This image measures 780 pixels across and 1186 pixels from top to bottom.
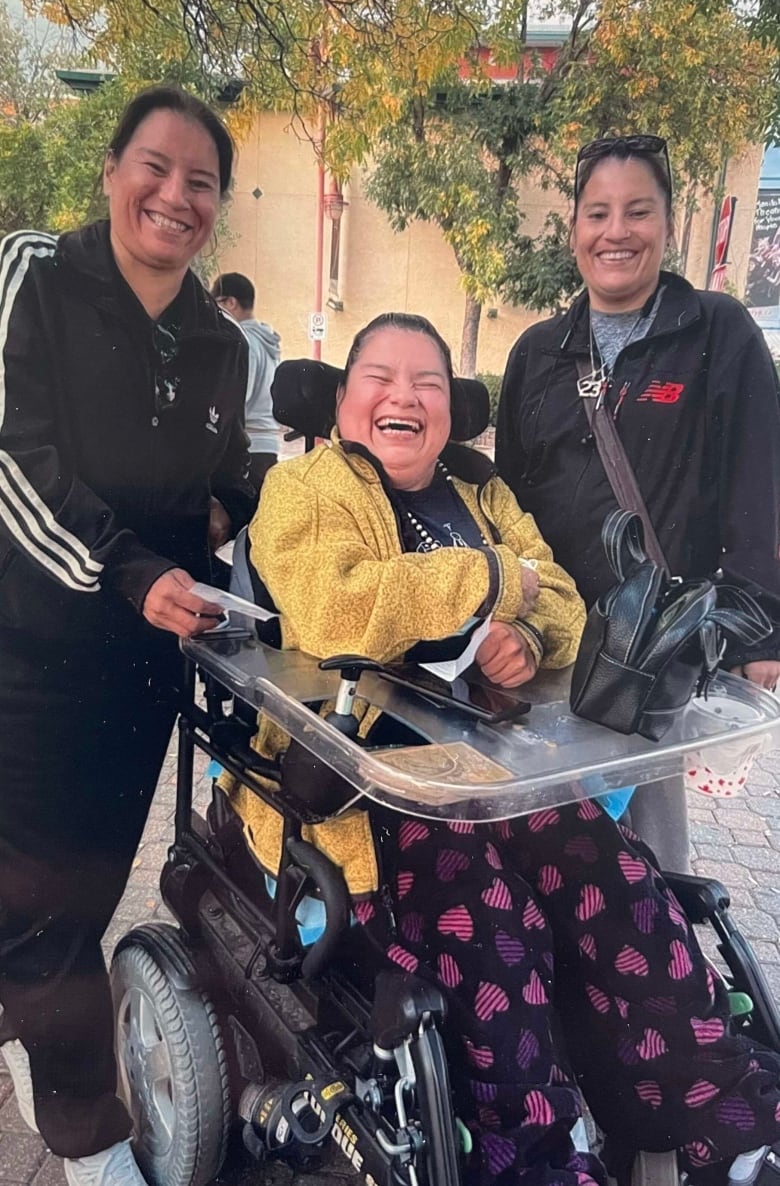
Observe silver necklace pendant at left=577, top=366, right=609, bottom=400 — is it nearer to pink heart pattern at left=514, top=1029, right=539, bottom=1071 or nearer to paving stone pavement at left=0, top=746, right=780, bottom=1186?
pink heart pattern at left=514, top=1029, right=539, bottom=1071

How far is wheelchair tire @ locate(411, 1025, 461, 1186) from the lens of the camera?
1178mm

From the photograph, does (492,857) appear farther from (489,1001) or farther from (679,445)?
(679,445)

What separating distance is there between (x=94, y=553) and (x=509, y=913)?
92cm

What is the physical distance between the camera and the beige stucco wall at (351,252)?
8.27 ft

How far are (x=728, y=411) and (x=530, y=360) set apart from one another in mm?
493

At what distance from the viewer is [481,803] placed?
1156mm

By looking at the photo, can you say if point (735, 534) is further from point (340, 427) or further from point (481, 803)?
point (481, 803)

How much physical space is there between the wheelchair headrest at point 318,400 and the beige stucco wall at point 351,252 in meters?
0.29

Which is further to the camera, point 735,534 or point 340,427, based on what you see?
point 735,534

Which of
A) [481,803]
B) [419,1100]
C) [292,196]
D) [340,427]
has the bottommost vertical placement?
[419,1100]

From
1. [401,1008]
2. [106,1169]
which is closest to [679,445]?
[401,1008]

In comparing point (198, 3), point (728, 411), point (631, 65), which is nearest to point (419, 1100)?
point (728, 411)

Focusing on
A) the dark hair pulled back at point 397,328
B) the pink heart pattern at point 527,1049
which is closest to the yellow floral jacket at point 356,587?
the dark hair pulled back at point 397,328

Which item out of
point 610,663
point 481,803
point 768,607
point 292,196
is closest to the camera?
point 481,803
